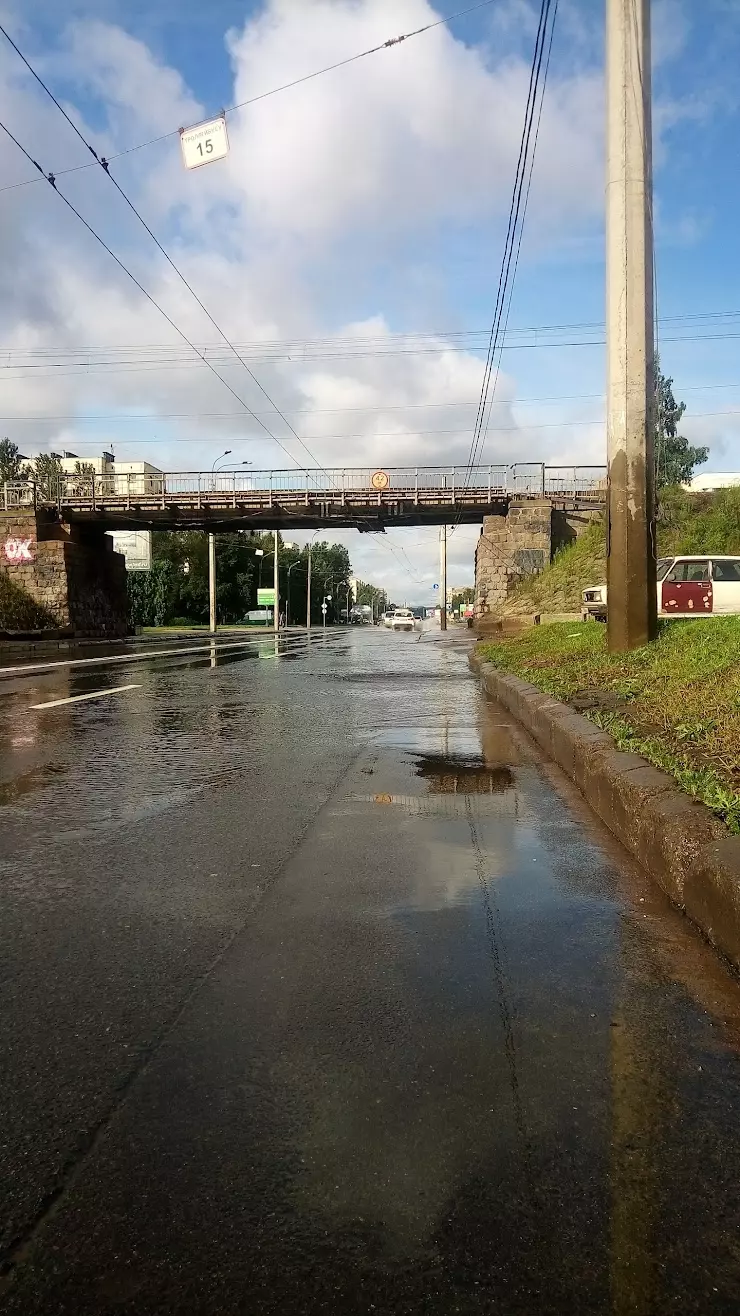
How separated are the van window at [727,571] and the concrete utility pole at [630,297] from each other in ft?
29.8

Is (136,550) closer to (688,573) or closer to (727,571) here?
(688,573)

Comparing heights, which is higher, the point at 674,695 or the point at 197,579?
the point at 197,579

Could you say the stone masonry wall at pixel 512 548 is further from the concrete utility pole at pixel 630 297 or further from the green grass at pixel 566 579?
the concrete utility pole at pixel 630 297

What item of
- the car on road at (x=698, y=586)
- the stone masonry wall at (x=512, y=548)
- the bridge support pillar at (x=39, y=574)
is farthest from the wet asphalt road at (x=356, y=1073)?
the bridge support pillar at (x=39, y=574)

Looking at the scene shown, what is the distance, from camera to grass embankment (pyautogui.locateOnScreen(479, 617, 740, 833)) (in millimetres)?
4781

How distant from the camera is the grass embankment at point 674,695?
4.78 m

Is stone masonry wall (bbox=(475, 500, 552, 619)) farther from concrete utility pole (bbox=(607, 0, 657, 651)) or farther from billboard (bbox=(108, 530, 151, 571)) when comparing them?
concrete utility pole (bbox=(607, 0, 657, 651))

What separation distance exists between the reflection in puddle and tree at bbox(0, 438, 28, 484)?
75411mm

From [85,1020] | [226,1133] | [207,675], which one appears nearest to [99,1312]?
[226,1133]

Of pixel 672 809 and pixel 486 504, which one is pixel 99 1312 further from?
pixel 486 504

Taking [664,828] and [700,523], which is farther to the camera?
[700,523]

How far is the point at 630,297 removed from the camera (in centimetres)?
1022

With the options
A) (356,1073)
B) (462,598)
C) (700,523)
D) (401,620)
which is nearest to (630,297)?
(356,1073)

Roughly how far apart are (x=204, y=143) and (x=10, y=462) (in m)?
74.4
